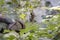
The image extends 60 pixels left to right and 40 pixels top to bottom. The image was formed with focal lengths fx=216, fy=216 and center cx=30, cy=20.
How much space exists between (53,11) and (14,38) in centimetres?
85

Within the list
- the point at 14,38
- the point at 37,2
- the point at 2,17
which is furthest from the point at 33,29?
the point at 37,2

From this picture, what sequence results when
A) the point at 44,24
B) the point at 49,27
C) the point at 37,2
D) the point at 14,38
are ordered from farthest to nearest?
the point at 37,2 → the point at 44,24 → the point at 49,27 → the point at 14,38

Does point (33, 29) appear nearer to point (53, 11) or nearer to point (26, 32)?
point (26, 32)

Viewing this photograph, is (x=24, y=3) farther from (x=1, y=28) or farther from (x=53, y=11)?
(x=1, y=28)

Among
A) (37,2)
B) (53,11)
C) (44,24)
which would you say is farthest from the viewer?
(37,2)

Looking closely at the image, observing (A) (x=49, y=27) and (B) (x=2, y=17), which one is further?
(B) (x=2, y=17)

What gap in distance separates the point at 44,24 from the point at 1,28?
0.26 metres

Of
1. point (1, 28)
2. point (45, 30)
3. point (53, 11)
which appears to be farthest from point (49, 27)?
point (53, 11)

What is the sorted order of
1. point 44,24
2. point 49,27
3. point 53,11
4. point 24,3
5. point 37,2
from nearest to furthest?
point 49,27 → point 44,24 → point 53,11 → point 24,3 → point 37,2

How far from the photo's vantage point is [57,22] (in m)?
1.23

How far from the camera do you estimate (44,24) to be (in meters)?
1.30

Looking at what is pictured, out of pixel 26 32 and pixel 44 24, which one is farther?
pixel 44 24

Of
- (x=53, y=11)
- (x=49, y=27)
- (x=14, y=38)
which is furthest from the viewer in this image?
(x=53, y=11)

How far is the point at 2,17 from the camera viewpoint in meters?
1.32
